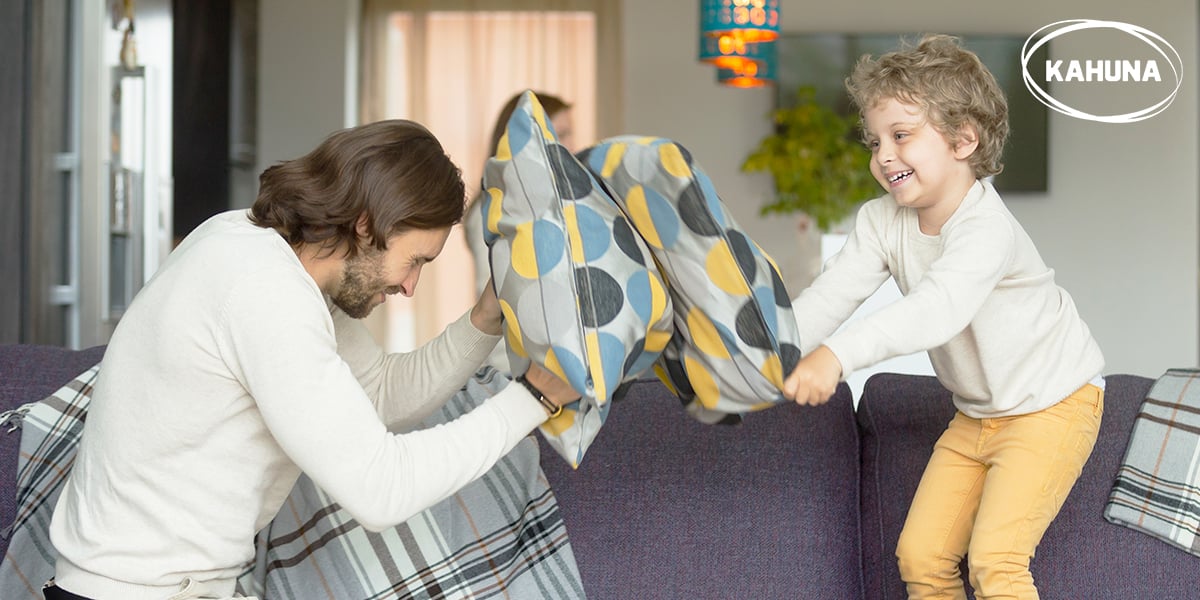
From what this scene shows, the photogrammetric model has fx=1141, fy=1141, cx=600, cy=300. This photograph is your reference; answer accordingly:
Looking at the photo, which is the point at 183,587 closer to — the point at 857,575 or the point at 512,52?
the point at 857,575

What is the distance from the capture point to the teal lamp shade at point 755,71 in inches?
150

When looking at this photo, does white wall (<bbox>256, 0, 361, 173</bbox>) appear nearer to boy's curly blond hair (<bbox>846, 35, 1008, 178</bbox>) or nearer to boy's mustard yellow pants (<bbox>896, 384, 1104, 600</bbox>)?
boy's curly blond hair (<bbox>846, 35, 1008, 178</bbox>)

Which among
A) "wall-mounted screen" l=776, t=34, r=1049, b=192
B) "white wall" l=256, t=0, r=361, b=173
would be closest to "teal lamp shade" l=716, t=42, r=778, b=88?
"wall-mounted screen" l=776, t=34, r=1049, b=192

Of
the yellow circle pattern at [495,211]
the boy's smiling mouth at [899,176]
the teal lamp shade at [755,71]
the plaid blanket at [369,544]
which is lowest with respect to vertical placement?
the plaid blanket at [369,544]

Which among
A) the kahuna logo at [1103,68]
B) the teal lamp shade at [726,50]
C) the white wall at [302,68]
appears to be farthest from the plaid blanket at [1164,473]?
the white wall at [302,68]

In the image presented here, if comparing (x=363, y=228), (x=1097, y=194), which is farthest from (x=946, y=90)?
(x=1097, y=194)

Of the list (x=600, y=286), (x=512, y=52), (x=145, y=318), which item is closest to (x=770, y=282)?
(x=600, y=286)

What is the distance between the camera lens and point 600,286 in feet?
4.27

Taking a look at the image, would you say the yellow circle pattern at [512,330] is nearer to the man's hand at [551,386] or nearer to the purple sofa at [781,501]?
the man's hand at [551,386]

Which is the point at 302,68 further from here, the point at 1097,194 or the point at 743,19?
the point at 1097,194

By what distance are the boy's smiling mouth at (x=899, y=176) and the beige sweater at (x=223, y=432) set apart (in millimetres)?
629

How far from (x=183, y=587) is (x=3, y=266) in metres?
2.51

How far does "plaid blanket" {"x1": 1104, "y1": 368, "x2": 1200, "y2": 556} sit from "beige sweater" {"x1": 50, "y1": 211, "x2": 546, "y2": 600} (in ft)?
3.05

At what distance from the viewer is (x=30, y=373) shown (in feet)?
6.09
